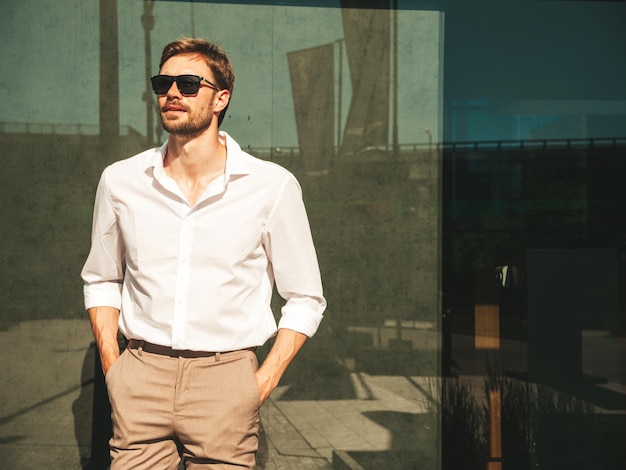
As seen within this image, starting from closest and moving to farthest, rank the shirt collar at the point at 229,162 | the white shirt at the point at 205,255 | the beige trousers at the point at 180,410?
1. the beige trousers at the point at 180,410
2. the white shirt at the point at 205,255
3. the shirt collar at the point at 229,162

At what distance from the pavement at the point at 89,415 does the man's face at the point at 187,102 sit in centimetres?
199

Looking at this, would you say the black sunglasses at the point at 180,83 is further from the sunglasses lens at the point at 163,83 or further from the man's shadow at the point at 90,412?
the man's shadow at the point at 90,412

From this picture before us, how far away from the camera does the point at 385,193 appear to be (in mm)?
4543

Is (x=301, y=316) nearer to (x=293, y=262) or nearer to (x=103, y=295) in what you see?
(x=293, y=262)

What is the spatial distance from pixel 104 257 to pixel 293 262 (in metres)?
0.73

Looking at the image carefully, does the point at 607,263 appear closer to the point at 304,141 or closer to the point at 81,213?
the point at 304,141

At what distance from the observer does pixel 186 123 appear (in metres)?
2.87

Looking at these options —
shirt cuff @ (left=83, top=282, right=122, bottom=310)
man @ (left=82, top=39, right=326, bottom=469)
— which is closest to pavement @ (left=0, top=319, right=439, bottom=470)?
shirt cuff @ (left=83, top=282, right=122, bottom=310)

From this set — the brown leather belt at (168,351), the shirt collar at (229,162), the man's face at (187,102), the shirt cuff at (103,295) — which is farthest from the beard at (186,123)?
the brown leather belt at (168,351)

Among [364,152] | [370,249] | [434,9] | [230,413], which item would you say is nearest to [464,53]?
[434,9]

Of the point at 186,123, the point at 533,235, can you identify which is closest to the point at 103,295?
the point at 186,123

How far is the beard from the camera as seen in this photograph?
9.38 feet

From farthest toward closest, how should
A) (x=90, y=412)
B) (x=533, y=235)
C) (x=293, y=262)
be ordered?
1. (x=533, y=235)
2. (x=90, y=412)
3. (x=293, y=262)

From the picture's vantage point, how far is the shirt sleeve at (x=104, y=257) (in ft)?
9.77
